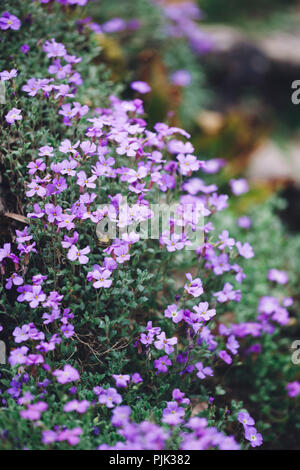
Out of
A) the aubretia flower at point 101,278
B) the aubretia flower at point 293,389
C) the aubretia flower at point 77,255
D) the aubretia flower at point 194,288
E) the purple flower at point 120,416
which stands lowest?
the aubretia flower at point 293,389

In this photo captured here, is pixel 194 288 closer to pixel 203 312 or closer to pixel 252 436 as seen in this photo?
Result: pixel 203 312

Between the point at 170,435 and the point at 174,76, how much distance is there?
4050 mm

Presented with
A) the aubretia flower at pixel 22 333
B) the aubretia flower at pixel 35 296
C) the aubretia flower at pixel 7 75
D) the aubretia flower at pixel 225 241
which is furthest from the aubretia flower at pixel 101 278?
the aubretia flower at pixel 7 75

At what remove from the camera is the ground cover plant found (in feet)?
6.35

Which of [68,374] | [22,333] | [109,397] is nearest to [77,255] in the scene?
[22,333]

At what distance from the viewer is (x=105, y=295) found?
221 centimetres

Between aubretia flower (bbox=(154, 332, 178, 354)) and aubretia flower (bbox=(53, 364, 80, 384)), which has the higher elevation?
aubretia flower (bbox=(53, 364, 80, 384))

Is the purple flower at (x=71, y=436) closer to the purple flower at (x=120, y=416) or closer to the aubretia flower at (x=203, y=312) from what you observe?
the purple flower at (x=120, y=416)

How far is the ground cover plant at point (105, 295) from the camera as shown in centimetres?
194

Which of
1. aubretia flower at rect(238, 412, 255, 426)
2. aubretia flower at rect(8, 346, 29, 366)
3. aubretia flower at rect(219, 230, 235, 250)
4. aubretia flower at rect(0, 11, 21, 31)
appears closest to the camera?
aubretia flower at rect(8, 346, 29, 366)

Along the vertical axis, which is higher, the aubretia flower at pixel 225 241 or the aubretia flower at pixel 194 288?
the aubretia flower at pixel 225 241

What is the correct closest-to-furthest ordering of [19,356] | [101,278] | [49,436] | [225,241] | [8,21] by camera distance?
[49,436], [19,356], [101,278], [225,241], [8,21]

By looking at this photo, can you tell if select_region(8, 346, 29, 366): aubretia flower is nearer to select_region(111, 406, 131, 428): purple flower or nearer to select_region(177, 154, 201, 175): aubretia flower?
select_region(111, 406, 131, 428): purple flower

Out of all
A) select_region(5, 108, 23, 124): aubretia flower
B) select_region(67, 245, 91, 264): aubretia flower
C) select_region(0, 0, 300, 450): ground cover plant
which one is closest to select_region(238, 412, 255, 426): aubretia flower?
select_region(0, 0, 300, 450): ground cover plant
